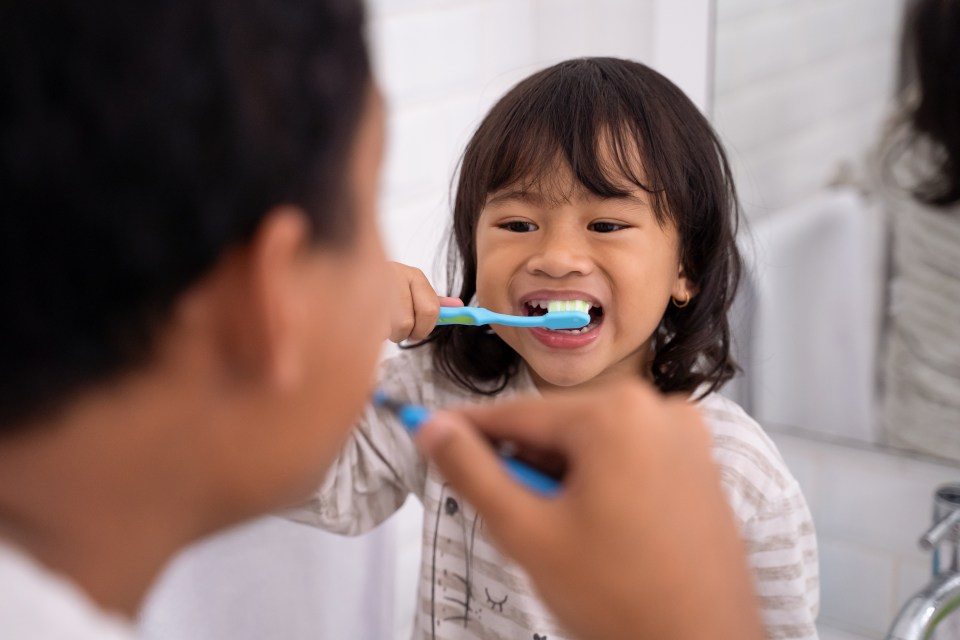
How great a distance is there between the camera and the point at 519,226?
883 millimetres

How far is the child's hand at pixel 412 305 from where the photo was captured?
34.8 inches

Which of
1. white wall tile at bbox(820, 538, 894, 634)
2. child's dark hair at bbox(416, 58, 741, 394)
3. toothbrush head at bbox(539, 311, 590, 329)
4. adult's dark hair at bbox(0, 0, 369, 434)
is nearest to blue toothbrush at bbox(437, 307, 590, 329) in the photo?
toothbrush head at bbox(539, 311, 590, 329)

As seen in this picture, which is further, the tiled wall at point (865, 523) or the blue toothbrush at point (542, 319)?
the tiled wall at point (865, 523)

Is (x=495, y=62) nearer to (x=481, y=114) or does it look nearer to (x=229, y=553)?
(x=481, y=114)

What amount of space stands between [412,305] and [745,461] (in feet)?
1.03

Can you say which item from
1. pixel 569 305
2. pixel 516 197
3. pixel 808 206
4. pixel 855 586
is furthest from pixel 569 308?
pixel 855 586

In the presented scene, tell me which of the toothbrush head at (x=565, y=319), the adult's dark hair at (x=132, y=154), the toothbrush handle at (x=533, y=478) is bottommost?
the toothbrush head at (x=565, y=319)

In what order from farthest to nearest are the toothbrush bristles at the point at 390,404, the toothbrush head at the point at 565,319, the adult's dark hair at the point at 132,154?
the toothbrush head at the point at 565,319 < the toothbrush bristles at the point at 390,404 < the adult's dark hair at the point at 132,154

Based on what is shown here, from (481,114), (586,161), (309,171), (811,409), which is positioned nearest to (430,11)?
(481,114)

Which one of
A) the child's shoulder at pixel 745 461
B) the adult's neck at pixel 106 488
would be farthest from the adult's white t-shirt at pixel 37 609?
the child's shoulder at pixel 745 461

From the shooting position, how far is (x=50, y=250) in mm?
373

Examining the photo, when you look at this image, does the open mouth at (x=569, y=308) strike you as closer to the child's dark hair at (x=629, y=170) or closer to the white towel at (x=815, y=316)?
the child's dark hair at (x=629, y=170)

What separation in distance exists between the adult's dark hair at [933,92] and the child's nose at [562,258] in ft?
1.49

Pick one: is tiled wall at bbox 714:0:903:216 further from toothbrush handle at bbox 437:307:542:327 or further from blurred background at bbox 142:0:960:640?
toothbrush handle at bbox 437:307:542:327
